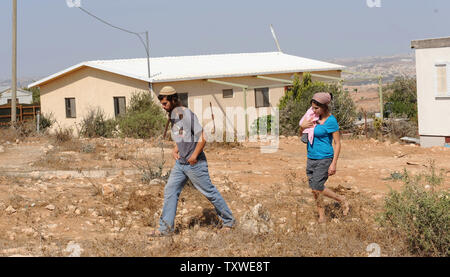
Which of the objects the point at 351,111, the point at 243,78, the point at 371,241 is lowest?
the point at 371,241

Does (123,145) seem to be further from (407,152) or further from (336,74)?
(336,74)

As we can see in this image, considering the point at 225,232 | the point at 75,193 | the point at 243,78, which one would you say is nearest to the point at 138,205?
the point at 75,193

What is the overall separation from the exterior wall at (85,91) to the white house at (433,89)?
10.8m

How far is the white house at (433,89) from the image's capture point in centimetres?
1705

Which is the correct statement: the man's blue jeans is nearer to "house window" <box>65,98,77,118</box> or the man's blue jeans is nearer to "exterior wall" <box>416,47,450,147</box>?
"exterior wall" <box>416,47,450,147</box>

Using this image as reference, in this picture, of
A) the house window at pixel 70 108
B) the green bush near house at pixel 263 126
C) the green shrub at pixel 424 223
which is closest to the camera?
the green shrub at pixel 424 223

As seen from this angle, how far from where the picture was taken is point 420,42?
17484mm

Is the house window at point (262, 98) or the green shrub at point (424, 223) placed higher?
the house window at point (262, 98)

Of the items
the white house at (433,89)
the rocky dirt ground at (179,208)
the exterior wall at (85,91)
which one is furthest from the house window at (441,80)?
the exterior wall at (85,91)

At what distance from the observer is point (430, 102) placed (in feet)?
57.4

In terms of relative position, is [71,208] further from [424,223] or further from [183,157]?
[424,223]

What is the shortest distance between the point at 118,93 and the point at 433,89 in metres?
12.9

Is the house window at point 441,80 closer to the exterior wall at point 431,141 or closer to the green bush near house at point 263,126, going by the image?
the exterior wall at point 431,141
